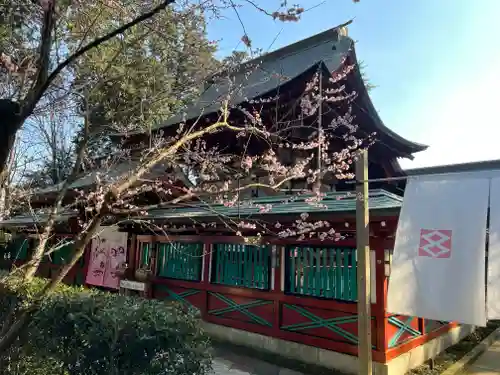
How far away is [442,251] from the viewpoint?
4457 mm

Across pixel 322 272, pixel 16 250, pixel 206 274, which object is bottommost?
pixel 16 250

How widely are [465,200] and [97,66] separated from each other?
584cm

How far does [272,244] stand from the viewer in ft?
23.9

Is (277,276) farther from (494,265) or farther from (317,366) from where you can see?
(494,265)

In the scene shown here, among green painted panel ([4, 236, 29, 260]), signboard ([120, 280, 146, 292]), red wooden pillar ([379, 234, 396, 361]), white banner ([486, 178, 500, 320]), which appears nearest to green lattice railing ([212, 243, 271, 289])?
signboard ([120, 280, 146, 292])

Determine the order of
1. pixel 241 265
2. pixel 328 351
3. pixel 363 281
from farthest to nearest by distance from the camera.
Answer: pixel 241 265 → pixel 328 351 → pixel 363 281

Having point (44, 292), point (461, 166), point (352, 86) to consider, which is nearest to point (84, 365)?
point (44, 292)

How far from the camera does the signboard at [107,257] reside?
1012 centimetres

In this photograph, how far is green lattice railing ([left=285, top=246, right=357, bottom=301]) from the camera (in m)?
6.29

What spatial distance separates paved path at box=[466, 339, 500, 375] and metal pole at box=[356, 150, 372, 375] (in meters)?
3.20

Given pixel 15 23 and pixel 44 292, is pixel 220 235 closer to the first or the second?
pixel 44 292

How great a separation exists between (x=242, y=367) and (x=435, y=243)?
13.1 ft

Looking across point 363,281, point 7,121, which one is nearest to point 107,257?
point 363,281

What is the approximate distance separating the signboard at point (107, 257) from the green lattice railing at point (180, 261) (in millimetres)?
1325
